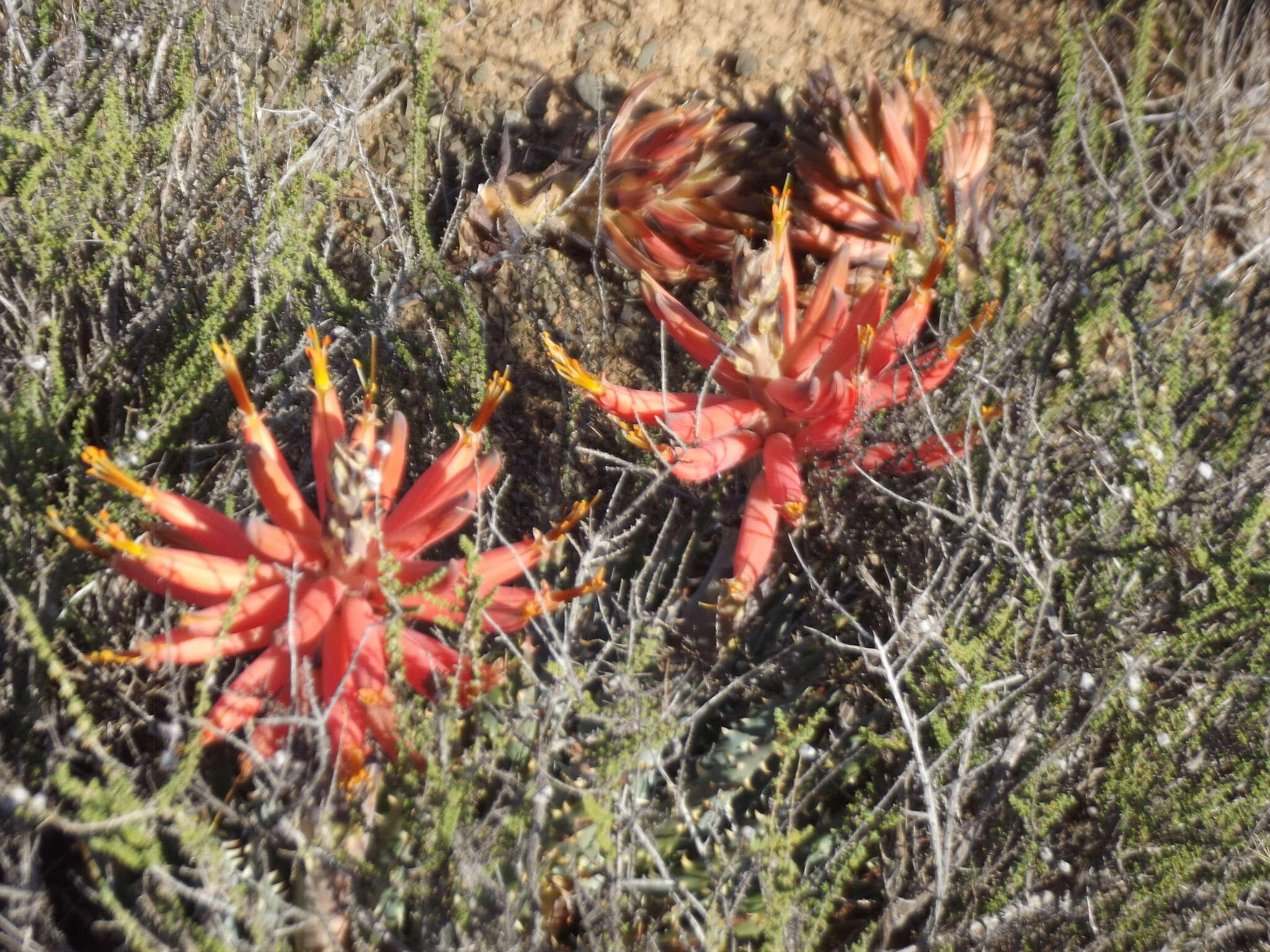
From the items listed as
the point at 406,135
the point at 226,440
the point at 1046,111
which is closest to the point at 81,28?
the point at 406,135

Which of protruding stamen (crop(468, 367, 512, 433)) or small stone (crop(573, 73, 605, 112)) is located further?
small stone (crop(573, 73, 605, 112))

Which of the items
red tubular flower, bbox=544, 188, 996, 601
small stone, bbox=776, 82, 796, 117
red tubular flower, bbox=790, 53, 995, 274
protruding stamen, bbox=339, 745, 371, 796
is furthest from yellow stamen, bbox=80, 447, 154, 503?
small stone, bbox=776, 82, 796, 117

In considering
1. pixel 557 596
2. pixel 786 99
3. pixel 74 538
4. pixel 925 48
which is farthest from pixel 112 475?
pixel 925 48

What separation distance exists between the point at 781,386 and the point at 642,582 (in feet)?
1.82

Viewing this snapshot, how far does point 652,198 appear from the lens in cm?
248

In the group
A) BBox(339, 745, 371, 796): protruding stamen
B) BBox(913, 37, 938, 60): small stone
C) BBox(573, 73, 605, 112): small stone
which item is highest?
BBox(913, 37, 938, 60): small stone

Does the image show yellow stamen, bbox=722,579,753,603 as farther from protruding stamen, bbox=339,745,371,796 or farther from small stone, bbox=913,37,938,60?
small stone, bbox=913,37,938,60

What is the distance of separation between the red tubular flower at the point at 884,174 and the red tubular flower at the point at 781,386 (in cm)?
47

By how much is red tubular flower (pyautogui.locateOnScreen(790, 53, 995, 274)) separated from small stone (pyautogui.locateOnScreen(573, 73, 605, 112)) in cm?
74

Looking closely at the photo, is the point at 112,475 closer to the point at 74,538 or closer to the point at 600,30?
the point at 74,538

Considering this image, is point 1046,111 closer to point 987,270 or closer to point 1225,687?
point 987,270

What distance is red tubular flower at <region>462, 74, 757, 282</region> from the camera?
97.7 inches

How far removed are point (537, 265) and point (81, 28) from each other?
129 centimetres

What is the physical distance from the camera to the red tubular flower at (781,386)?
6.03ft
